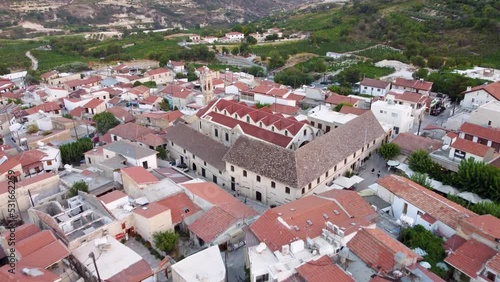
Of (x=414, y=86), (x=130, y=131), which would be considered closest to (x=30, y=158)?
(x=130, y=131)

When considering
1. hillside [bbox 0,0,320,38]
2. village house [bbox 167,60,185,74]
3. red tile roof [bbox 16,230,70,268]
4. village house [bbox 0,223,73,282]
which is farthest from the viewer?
hillside [bbox 0,0,320,38]

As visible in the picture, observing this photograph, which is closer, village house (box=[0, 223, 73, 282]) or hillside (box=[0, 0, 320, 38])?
village house (box=[0, 223, 73, 282])

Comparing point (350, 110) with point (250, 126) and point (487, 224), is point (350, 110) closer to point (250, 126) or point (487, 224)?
point (250, 126)

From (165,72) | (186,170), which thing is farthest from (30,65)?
(186,170)

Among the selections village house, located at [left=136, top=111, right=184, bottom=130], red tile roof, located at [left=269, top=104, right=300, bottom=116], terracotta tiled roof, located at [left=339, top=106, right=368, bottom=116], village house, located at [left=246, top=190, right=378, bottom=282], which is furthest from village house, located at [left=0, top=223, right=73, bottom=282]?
terracotta tiled roof, located at [left=339, top=106, right=368, bottom=116]

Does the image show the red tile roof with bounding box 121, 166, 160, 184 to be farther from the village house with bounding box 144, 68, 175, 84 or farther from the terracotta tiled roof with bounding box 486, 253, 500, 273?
the village house with bounding box 144, 68, 175, 84

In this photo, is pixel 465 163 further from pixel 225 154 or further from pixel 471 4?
pixel 471 4
